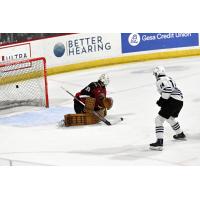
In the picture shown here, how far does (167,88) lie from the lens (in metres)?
4.43

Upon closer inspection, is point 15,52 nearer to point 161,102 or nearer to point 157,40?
point 157,40

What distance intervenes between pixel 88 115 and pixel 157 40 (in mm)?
703

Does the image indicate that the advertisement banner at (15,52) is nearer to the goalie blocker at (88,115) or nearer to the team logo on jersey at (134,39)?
the goalie blocker at (88,115)

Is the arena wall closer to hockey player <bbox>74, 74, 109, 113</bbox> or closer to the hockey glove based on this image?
hockey player <bbox>74, 74, 109, 113</bbox>

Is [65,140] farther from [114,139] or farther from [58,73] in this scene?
[58,73]

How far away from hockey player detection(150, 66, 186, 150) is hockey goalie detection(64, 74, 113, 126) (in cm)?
49

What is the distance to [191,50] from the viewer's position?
16.8ft

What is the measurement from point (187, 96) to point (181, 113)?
11 centimetres

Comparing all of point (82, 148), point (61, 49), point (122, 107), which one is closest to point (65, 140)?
point (82, 148)

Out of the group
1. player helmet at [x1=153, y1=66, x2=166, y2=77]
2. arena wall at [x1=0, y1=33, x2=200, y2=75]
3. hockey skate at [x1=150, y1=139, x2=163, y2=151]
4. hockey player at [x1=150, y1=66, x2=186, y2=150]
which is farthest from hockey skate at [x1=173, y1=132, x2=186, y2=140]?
arena wall at [x1=0, y1=33, x2=200, y2=75]

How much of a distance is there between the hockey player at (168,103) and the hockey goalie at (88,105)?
49 centimetres

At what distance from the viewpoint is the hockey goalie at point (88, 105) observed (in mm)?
4875

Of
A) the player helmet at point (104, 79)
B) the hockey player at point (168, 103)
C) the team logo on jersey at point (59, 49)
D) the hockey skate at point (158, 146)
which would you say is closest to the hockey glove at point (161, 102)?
the hockey player at point (168, 103)

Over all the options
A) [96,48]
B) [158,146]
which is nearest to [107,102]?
[158,146]
